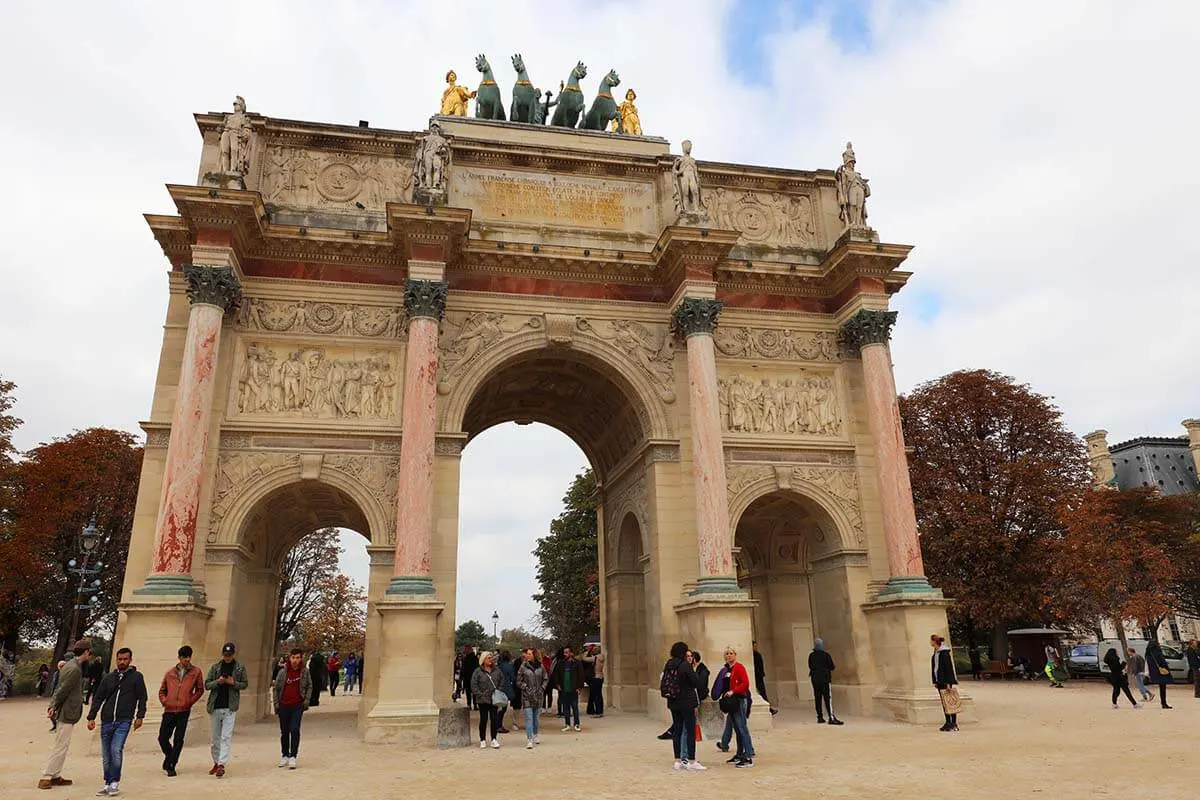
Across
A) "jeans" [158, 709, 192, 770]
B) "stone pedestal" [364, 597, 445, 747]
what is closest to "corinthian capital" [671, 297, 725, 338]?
"stone pedestal" [364, 597, 445, 747]

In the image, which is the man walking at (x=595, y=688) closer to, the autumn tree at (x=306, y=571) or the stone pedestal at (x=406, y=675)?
the stone pedestal at (x=406, y=675)

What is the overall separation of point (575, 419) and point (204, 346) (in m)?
11.5

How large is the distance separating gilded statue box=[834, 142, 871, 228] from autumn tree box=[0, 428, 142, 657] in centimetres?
3505

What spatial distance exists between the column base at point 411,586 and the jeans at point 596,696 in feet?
18.2

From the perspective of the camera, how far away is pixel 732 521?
20.2 m

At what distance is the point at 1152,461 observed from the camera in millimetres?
75812

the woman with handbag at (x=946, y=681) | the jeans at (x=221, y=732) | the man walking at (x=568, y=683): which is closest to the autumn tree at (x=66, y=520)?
the man walking at (x=568, y=683)

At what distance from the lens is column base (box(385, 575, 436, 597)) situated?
16.8 m

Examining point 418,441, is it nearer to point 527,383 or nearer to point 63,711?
Result: point 527,383

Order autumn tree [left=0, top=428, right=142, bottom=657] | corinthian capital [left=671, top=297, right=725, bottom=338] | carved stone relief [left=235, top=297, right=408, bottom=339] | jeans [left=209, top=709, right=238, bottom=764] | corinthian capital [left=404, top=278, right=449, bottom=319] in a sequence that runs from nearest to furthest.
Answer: jeans [left=209, top=709, right=238, bottom=764], corinthian capital [left=404, top=278, right=449, bottom=319], carved stone relief [left=235, top=297, right=408, bottom=339], corinthian capital [left=671, top=297, right=725, bottom=338], autumn tree [left=0, top=428, right=142, bottom=657]

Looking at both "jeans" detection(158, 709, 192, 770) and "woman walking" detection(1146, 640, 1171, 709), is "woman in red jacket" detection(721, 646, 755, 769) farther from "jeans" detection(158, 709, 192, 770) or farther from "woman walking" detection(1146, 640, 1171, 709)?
"woman walking" detection(1146, 640, 1171, 709)

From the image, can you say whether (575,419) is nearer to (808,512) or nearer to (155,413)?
(808,512)

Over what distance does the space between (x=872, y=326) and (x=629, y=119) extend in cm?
985

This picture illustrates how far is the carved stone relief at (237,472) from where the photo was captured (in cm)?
1828
